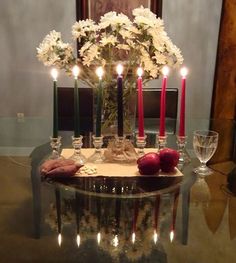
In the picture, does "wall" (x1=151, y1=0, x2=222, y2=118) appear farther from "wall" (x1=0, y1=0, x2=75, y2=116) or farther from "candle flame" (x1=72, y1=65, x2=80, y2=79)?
"candle flame" (x1=72, y1=65, x2=80, y2=79)

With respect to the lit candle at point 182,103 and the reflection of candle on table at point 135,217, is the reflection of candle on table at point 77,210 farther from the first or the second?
the lit candle at point 182,103

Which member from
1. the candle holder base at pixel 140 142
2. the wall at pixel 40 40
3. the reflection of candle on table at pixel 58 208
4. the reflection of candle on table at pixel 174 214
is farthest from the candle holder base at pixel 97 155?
the wall at pixel 40 40

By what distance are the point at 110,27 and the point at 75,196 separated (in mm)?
615

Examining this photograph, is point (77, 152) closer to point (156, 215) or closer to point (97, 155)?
point (97, 155)

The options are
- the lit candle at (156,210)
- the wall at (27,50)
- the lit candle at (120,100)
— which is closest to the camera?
the lit candle at (156,210)

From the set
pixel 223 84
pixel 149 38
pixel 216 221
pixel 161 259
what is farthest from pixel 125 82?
pixel 223 84

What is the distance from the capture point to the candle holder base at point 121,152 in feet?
4.37

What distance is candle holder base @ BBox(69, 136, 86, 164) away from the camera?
1.32m

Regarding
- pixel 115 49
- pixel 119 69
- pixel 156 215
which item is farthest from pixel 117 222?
pixel 115 49

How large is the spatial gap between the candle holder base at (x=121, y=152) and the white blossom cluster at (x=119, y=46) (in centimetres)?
26

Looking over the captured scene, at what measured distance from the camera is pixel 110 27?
129 cm

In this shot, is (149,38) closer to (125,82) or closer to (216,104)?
(125,82)

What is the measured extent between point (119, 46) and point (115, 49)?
55mm

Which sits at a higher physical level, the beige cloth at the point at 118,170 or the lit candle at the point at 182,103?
the lit candle at the point at 182,103
